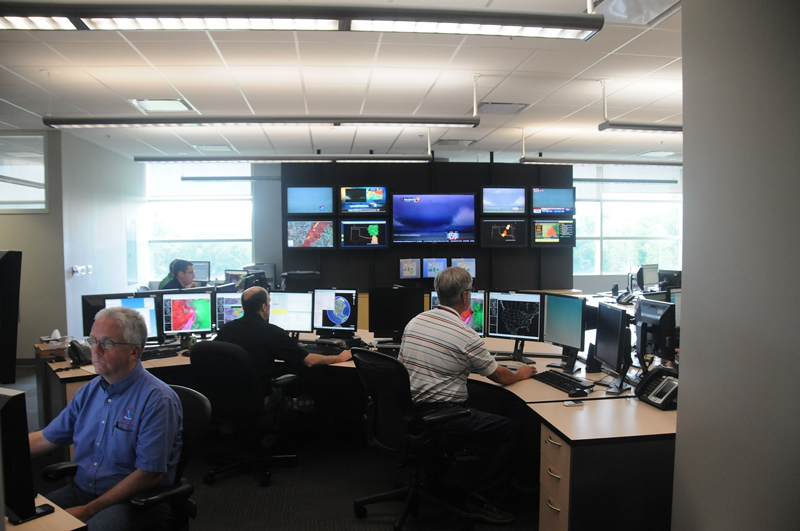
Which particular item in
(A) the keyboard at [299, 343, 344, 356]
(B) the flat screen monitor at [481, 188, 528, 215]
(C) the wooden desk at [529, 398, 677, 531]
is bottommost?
(C) the wooden desk at [529, 398, 677, 531]

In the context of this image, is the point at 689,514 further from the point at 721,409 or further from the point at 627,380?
the point at 627,380

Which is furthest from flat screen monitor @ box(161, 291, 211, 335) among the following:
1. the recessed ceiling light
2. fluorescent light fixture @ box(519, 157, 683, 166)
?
fluorescent light fixture @ box(519, 157, 683, 166)

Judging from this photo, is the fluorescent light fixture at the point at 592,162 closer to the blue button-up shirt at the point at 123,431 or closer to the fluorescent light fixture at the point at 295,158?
the fluorescent light fixture at the point at 295,158

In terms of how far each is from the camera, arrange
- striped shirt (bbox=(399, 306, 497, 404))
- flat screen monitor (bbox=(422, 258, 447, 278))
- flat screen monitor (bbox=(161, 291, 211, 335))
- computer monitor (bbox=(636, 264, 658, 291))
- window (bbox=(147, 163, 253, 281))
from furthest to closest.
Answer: window (bbox=(147, 163, 253, 281)) < computer monitor (bbox=(636, 264, 658, 291)) < flat screen monitor (bbox=(422, 258, 447, 278)) < flat screen monitor (bbox=(161, 291, 211, 335)) < striped shirt (bbox=(399, 306, 497, 404))

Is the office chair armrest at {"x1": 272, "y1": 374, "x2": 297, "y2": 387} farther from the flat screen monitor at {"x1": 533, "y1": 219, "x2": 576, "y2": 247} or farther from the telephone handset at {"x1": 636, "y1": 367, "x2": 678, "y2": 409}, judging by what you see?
the flat screen monitor at {"x1": 533, "y1": 219, "x2": 576, "y2": 247}

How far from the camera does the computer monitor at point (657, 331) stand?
106 inches

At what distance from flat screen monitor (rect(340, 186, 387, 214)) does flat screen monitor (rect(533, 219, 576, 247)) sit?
2.30 meters

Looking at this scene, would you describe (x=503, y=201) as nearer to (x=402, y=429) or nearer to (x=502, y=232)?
(x=502, y=232)

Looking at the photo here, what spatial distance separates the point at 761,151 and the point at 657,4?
239 centimetres

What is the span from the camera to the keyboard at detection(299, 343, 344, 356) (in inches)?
144

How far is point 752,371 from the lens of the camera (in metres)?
1.49

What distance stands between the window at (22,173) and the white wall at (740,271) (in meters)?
7.45

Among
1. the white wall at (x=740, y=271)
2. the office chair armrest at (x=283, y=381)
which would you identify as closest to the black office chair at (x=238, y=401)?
the office chair armrest at (x=283, y=381)

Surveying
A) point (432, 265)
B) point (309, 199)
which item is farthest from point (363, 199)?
point (432, 265)
